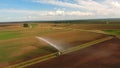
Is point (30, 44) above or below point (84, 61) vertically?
below

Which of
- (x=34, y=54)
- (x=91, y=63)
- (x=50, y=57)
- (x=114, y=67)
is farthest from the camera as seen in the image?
(x=34, y=54)

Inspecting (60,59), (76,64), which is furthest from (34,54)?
(76,64)

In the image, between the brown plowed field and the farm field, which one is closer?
the brown plowed field

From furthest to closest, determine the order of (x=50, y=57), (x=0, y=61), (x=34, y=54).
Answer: (x=34, y=54) < (x=50, y=57) < (x=0, y=61)

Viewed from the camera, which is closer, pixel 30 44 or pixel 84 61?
pixel 84 61

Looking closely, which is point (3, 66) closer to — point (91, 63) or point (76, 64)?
point (76, 64)

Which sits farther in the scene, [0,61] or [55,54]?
[55,54]

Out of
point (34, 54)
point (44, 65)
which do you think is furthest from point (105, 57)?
point (34, 54)

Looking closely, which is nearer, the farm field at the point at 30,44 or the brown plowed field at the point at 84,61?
the brown plowed field at the point at 84,61

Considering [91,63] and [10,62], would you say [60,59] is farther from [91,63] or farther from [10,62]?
[10,62]
